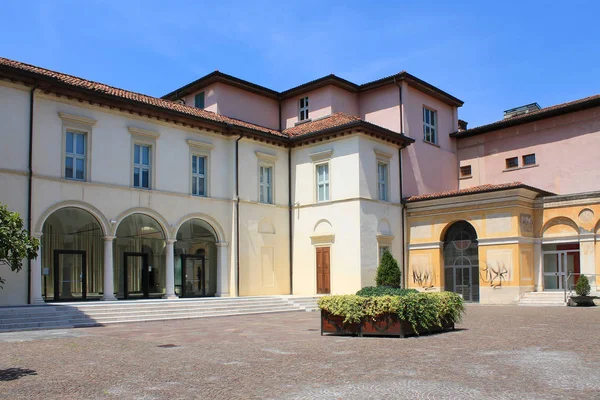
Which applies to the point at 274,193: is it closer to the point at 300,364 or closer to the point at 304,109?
the point at 304,109

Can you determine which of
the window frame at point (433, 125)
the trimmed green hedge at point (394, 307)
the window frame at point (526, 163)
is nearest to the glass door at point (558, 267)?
the window frame at point (526, 163)

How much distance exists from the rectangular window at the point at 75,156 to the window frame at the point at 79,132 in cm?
8

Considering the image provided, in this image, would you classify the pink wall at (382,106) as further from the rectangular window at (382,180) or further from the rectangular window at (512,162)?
the rectangular window at (512,162)

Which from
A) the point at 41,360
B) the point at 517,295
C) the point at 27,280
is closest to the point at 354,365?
the point at 41,360

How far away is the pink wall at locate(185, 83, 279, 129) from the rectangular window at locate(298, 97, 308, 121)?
1446 millimetres

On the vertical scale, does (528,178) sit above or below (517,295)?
above

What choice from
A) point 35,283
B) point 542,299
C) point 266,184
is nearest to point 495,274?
point 542,299

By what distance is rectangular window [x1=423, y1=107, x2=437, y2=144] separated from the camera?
101 ft

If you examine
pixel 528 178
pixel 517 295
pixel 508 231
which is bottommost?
pixel 517 295

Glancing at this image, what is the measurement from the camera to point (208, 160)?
25438 mm

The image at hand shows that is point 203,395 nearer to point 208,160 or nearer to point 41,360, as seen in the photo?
point 41,360

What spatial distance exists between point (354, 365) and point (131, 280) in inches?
695

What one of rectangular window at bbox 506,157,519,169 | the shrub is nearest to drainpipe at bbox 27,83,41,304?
the shrub

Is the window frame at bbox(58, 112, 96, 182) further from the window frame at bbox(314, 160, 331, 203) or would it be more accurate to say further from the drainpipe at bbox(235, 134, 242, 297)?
the window frame at bbox(314, 160, 331, 203)
